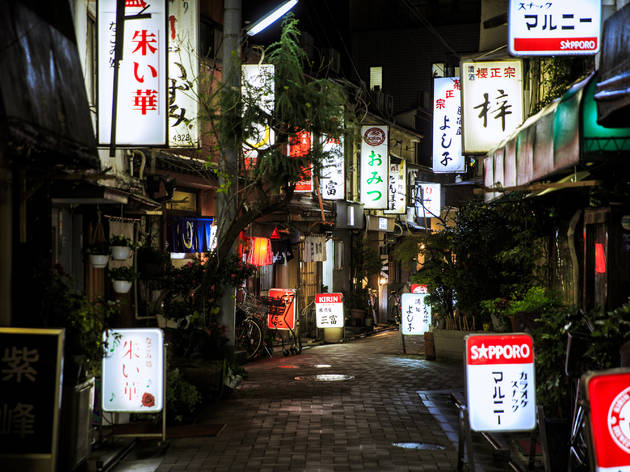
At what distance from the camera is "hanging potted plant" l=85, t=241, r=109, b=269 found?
11.5 meters

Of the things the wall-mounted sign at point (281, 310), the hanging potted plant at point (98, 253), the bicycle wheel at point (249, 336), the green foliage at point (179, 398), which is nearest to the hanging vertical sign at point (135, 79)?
the hanging potted plant at point (98, 253)

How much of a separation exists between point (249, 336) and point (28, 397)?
46.2 ft

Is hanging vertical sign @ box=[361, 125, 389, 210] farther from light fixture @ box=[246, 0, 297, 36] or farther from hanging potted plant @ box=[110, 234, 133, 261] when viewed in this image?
hanging potted plant @ box=[110, 234, 133, 261]

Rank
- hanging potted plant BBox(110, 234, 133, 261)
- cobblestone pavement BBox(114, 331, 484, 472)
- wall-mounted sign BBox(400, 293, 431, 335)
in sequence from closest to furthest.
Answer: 1. cobblestone pavement BBox(114, 331, 484, 472)
2. hanging potted plant BBox(110, 234, 133, 261)
3. wall-mounted sign BBox(400, 293, 431, 335)

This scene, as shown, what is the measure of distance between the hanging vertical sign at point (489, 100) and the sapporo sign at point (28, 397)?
34.1ft

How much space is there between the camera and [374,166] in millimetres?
29375

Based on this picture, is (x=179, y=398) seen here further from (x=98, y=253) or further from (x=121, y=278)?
(x=98, y=253)

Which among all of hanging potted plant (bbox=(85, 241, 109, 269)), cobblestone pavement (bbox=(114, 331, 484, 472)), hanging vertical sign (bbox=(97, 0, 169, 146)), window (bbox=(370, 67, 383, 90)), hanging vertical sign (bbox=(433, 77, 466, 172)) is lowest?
cobblestone pavement (bbox=(114, 331, 484, 472))

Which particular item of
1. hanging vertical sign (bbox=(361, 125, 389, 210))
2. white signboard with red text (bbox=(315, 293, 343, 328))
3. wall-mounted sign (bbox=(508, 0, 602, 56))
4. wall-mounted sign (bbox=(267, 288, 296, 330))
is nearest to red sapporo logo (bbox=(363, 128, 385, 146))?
hanging vertical sign (bbox=(361, 125, 389, 210))

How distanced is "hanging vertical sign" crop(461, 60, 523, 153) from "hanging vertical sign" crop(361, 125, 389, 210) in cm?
1362

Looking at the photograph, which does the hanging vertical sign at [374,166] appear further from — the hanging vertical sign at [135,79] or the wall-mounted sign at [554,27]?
the hanging vertical sign at [135,79]

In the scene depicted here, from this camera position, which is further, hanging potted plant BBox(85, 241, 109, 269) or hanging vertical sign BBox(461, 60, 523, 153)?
hanging vertical sign BBox(461, 60, 523, 153)

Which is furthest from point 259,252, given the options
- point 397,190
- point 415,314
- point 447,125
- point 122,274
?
point 397,190

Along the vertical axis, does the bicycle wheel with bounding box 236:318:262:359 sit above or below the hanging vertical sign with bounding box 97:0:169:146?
below
